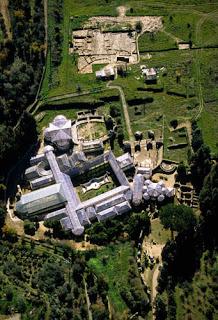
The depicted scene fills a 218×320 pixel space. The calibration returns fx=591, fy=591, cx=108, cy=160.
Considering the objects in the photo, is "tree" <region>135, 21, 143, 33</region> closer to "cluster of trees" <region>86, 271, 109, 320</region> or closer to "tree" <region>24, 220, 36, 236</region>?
"tree" <region>24, 220, 36, 236</region>

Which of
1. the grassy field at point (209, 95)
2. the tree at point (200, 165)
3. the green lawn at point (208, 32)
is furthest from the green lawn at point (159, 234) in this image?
the green lawn at point (208, 32)

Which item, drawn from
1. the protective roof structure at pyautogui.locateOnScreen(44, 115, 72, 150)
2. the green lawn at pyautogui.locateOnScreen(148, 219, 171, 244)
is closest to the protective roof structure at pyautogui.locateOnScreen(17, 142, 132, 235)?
the protective roof structure at pyautogui.locateOnScreen(44, 115, 72, 150)

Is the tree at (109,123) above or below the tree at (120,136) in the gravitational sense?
above

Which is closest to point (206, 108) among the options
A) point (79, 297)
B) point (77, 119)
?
point (77, 119)

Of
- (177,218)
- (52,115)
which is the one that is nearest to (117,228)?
(177,218)

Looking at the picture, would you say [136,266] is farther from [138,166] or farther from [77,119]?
[77,119]

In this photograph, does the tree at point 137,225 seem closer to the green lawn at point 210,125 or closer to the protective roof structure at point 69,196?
the protective roof structure at point 69,196

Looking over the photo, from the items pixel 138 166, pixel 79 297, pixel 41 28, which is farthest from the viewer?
pixel 41 28
